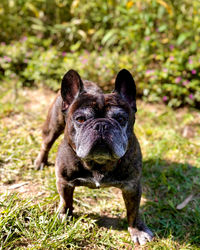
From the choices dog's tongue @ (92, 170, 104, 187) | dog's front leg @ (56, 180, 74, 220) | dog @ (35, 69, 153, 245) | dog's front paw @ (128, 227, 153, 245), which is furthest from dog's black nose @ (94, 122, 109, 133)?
dog's front paw @ (128, 227, 153, 245)

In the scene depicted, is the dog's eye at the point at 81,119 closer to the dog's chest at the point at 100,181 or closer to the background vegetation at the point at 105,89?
the dog's chest at the point at 100,181

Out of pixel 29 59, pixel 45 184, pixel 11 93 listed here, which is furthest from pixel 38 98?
pixel 45 184

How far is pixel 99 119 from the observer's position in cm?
248

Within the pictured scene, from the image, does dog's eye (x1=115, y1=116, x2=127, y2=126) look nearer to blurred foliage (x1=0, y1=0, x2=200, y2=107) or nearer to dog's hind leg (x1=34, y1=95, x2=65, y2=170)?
dog's hind leg (x1=34, y1=95, x2=65, y2=170)

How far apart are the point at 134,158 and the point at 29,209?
4.30 feet

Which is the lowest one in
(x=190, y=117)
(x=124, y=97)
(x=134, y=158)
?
(x=190, y=117)

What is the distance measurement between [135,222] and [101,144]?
1224 mm

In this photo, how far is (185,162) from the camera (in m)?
4.48

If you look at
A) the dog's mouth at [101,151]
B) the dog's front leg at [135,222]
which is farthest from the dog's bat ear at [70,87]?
the dog's front leg at [135,222]

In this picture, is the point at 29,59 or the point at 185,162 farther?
the point at 29,59

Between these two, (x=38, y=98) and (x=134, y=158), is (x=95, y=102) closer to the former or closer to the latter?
(x=134, y=158)

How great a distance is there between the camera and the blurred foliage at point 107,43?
5844 mm

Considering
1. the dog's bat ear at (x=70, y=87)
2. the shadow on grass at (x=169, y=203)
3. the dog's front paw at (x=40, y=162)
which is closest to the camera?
the dog's bat ear at (x=70, y=87)

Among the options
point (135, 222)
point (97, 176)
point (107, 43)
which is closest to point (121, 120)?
point (97, 176)
